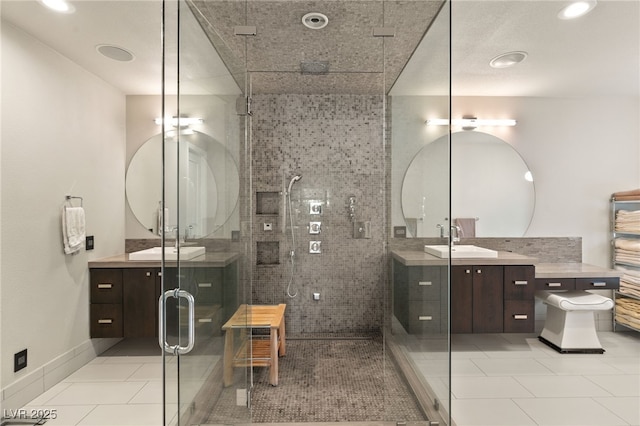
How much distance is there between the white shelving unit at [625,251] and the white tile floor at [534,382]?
28 centimetres

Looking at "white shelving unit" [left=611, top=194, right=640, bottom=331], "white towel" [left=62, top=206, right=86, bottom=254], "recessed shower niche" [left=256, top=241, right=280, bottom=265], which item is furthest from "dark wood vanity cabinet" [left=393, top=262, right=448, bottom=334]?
"white shelving unit" [left=611, top=194, right=640, bottom=331]

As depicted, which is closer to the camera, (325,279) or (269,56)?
(269,56)

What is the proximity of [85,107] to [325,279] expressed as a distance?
2.54 meters

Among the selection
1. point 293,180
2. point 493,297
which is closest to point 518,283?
point 493,297

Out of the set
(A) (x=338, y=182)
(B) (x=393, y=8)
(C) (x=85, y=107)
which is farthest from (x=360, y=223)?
(C) (x=85, y=107)

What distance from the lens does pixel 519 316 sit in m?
3.15

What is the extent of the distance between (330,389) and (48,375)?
207cm

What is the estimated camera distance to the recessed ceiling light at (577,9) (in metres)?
2.07

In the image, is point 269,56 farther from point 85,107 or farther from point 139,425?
point 139,425

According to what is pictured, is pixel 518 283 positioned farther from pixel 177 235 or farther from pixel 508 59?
pixel 177 235

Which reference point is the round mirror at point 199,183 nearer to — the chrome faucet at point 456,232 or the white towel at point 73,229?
the white towel at point 73,229

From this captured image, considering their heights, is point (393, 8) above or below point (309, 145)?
above

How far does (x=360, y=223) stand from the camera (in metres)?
3.16

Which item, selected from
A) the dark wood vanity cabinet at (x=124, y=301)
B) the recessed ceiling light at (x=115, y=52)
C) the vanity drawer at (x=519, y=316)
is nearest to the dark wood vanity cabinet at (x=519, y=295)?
the vanity drawer at (x=519, y=316)
